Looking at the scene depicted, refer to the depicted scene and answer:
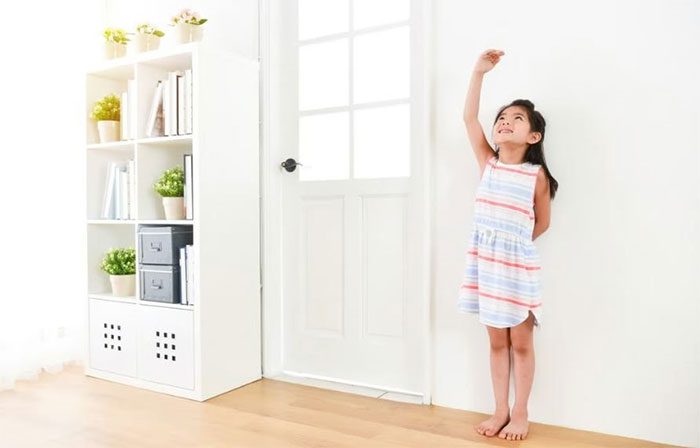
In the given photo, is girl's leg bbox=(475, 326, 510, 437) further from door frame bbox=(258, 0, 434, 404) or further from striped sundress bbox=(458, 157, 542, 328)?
door frame bbox=(258, 0, 434, 404)

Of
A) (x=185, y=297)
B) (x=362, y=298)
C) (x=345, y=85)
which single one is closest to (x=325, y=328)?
(x=362, y=298)

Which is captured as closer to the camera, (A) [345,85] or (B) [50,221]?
(A) [345,85]

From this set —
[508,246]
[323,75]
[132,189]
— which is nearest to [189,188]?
[132,189]

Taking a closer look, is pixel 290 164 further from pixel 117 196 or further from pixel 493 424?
pixel 493 424

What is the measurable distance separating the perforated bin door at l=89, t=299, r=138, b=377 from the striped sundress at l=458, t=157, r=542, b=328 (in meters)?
1.50

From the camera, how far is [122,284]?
8.53 ft

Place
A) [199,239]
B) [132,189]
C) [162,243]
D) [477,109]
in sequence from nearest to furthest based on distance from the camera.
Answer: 1. [477,109]
2. [199,239]
3. [162,243]
4. [132,189]

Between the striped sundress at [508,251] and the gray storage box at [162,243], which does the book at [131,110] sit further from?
the striped sundress at [508,251]

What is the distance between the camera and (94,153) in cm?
272

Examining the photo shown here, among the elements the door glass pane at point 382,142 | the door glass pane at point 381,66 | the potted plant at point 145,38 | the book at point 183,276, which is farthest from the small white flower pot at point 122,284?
the door glass pane at point 381,66

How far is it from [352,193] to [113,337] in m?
1.23

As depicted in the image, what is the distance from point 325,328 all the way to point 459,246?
74cm

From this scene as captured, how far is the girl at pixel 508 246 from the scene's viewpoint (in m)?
1.90

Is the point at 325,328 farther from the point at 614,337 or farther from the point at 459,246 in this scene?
the point at 614,337
